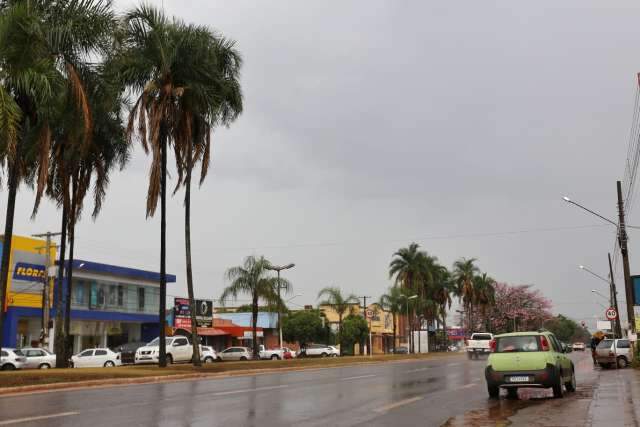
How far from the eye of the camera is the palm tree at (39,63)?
20000 mm

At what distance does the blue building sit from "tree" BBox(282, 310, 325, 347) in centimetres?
2266

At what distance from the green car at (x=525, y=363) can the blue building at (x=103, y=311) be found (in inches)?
1552

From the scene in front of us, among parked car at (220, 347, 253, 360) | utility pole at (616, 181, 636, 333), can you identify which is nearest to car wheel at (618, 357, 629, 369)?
utility pole at (616, 181, 636, 333)

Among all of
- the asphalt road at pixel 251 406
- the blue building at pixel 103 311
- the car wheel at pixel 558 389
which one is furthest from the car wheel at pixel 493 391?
the blue building at pixel 103 311

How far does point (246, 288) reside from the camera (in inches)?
2311

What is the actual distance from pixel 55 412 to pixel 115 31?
13718mm

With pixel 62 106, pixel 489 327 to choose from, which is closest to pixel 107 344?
pixel 62 106

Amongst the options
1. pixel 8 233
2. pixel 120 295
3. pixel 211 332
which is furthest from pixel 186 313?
pixel 8 233

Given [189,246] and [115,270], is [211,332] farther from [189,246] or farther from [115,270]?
[189,246]

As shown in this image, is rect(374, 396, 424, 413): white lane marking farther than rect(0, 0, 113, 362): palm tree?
No

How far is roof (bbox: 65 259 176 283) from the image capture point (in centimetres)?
5388

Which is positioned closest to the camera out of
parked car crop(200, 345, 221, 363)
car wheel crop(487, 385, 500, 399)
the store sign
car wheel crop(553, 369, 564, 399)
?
car wheel crop(553, 369, 564, 399)

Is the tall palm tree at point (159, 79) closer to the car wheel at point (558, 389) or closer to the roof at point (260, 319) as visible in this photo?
the car wheel at point (558, 389)

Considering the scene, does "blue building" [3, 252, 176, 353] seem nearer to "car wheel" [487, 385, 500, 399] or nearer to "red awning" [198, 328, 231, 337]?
"red awning" [198, 328, 231, 337]
